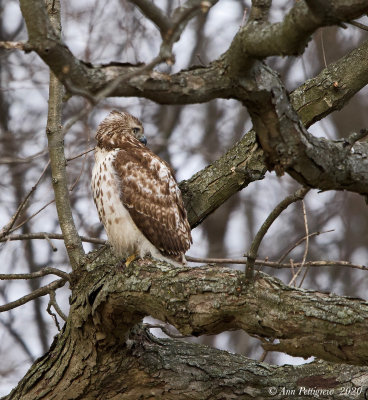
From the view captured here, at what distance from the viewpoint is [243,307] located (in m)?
3.70

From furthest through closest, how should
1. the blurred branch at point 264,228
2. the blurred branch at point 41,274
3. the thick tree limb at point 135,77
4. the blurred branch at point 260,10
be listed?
1. the blurred branch at point 41,274
2. the blurred branch at point 264,228
3. the blurred branch at point 260,10
4. the thick tree limb at point 135,77

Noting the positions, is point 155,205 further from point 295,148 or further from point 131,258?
point 295,148

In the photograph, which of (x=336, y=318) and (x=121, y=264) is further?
(x=121, y=264)

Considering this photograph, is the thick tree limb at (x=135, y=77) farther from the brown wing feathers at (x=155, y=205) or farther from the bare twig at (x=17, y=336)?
the bare twig at (x=17, y=336)

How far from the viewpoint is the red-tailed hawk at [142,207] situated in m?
5.56

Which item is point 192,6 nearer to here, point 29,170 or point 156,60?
point 156,60

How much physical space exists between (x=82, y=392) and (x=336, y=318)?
201 cm

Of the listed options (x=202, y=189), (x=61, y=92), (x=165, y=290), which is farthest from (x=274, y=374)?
(x=61, y=92)

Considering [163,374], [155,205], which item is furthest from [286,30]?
[155,205]

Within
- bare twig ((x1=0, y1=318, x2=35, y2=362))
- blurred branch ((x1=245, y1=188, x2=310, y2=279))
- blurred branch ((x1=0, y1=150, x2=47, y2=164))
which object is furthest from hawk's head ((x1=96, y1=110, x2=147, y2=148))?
bare twig ((x1=0, y1=318, x2=35, y2=362))

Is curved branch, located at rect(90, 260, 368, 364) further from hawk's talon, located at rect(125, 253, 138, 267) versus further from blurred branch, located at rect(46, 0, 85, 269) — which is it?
blurred branch, located at rect(46, 0, 85, 269)

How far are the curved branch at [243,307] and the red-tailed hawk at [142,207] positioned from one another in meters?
1.14

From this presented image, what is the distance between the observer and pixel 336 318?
3.44 meters

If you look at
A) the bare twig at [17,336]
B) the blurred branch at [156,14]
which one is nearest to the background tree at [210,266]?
the blurred branch at [156,14]
